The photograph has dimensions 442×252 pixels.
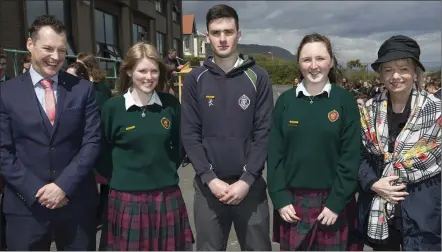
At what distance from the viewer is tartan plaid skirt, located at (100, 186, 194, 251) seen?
2857 millimetres

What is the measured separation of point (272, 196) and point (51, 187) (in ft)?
4.89

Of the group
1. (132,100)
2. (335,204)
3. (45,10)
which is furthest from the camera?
(45,10)

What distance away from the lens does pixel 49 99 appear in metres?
2.74

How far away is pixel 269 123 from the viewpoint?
2818 millimetres

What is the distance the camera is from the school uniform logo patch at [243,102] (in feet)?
9.12

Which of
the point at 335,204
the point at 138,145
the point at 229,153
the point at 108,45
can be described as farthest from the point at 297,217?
the point at 108,45

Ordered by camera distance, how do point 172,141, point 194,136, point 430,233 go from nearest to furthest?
point 430,233 < point 194,136 < point 172,141

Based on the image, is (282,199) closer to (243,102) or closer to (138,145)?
(243,102)

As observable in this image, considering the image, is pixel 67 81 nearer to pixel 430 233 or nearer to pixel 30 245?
pixel 30 245

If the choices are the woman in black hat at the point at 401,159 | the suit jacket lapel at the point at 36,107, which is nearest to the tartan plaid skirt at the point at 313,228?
the woman in black hat at the point at 401,159

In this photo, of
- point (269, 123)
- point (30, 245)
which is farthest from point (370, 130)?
point (30, 245)

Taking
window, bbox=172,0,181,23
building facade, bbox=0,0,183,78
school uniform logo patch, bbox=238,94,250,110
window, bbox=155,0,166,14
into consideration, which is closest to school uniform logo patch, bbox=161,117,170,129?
school uniform logo patch, bbox=238,94,250,110

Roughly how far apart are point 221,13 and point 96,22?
16215 mm

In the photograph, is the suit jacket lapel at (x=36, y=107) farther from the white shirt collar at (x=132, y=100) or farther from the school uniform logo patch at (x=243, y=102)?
the school uniform logo patch at (x=243, y=102)
